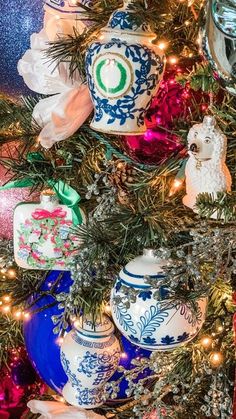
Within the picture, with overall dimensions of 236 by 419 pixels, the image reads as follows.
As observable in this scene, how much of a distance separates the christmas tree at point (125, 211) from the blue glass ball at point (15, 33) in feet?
0.93

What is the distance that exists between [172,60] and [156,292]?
0.92 ft

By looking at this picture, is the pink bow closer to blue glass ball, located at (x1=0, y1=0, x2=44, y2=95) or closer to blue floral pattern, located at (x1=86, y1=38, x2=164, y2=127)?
blue floral pattern, located at (x1=86, y1=38, x2=164, y2=127)

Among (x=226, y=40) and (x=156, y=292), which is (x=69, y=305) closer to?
(x=156, y=292)

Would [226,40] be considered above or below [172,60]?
above

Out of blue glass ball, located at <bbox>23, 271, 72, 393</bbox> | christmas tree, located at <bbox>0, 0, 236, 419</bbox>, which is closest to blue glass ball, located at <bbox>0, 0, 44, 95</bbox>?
christmas tree, located at <bbox>0, 0, 236, 419</bbox>

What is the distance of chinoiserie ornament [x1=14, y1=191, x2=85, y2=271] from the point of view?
31.3 inches

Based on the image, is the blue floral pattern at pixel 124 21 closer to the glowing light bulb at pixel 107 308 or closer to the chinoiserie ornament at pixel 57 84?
the chinoiserie ornament at pixel 57 84

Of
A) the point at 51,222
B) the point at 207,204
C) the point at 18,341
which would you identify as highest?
the point at 207,204

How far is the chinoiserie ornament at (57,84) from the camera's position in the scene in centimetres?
76

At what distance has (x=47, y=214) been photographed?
0.80 meters

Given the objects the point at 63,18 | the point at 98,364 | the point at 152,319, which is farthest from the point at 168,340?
the point at 63,18

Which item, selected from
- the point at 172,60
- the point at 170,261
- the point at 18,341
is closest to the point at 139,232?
the point at 170,261

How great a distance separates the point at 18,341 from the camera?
100 cm

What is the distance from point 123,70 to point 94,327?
12.4 inches
